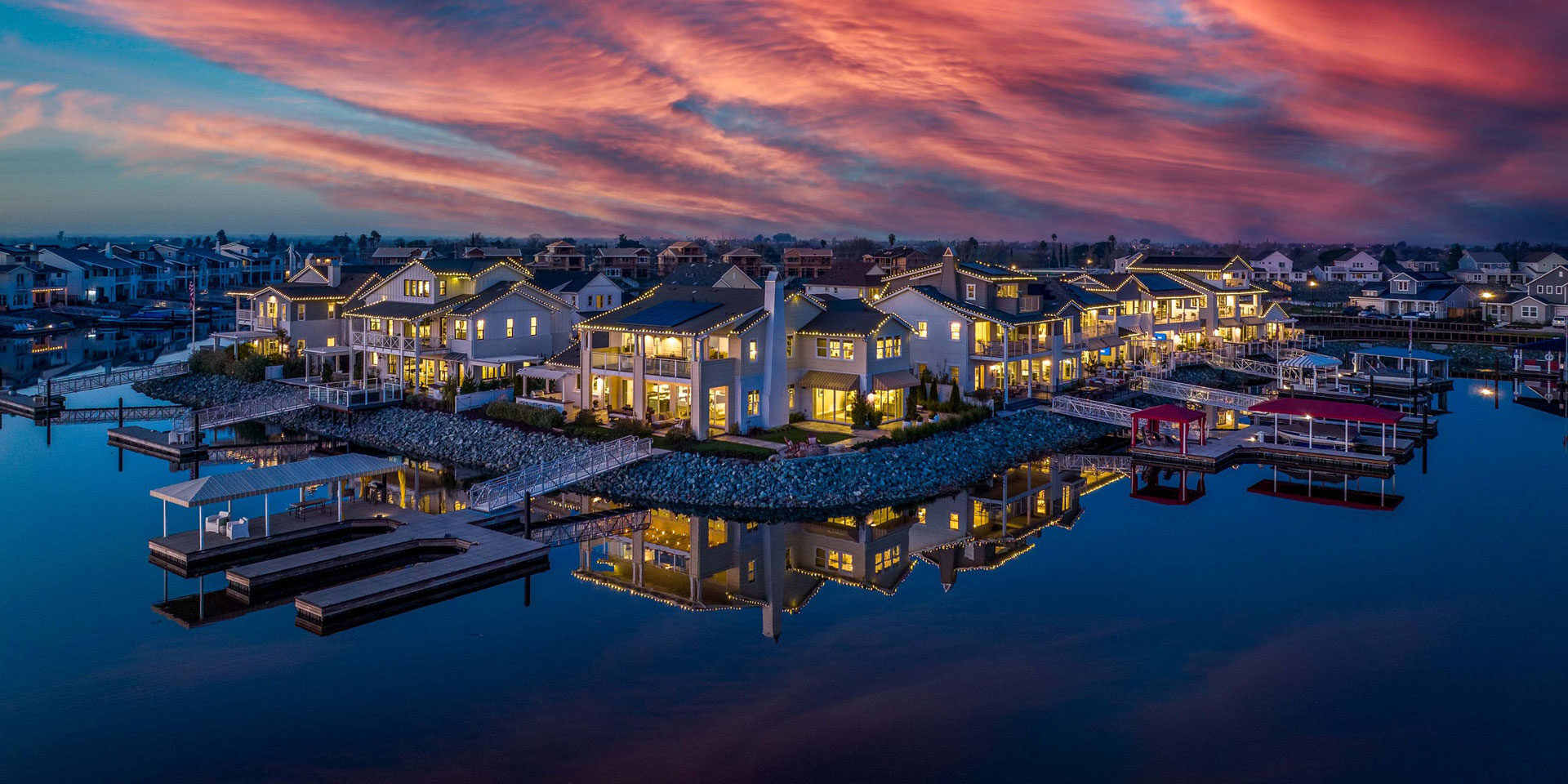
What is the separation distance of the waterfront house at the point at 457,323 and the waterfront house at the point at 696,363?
5.63 metres

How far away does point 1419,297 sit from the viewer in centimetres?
8756

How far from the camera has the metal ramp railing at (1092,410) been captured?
4156 centimetres

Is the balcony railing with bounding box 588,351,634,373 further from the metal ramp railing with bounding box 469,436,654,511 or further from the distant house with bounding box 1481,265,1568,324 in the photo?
the distant house with bounding box 1481,265,1568,324

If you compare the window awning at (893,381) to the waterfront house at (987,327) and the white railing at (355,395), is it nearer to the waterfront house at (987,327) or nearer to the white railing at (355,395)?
the waterfront house at (987,327)

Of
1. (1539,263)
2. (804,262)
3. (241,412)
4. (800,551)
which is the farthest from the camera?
(804,262)

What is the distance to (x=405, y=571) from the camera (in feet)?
74.1

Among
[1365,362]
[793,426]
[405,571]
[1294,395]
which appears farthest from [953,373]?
[1365,362]

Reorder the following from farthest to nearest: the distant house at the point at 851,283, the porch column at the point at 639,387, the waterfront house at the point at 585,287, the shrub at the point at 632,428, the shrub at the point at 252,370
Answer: the distant house at the point at 851,283 → the waterfront house at the point at 585,287 → the shrub at the point at 252,370 → the porch column at the point at 639,387 → the shrub at the point at 632,428

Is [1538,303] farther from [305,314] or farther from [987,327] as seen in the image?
[305,314]

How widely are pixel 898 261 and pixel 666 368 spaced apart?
57870mm

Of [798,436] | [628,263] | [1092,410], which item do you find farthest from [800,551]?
[628,263]

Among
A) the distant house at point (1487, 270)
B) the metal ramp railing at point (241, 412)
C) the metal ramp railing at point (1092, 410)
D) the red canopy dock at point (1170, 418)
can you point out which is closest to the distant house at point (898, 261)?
the metal ramp railing at point (1092, 410)

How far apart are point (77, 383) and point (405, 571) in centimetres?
4179

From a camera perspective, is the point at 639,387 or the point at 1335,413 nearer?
the point at 639,387
